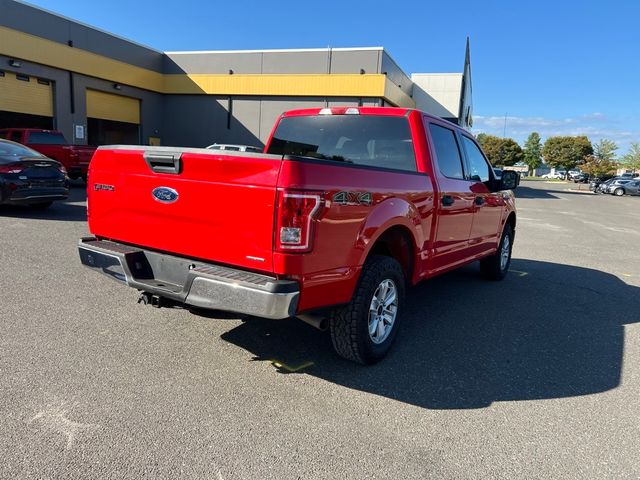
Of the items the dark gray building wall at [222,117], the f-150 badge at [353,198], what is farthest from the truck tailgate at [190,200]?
the dark gray building wall at [222,117]

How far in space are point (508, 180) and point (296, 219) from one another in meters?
4.25

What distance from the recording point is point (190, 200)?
3229mm

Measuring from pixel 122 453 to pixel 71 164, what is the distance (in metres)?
15.9

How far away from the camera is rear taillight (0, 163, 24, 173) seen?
9.31m

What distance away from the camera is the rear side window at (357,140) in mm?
4504

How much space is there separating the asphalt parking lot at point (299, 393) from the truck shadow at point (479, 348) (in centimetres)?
2

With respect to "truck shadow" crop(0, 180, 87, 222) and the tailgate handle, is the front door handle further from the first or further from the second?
"truck shadow" crop(0, 180, 87, 222)

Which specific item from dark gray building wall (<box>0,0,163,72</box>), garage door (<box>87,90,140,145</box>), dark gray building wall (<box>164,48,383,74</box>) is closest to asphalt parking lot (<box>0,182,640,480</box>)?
dark gray building wall (<box>0,0,163,72</box>)

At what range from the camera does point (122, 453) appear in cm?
254

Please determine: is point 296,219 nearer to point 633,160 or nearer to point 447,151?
point 447,151

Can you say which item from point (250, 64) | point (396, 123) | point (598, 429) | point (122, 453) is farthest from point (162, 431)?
point (250, 64)

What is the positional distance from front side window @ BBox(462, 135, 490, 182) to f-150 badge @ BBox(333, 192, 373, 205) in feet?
8.34

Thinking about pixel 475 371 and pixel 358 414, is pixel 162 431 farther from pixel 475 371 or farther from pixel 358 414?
pixel 475 371

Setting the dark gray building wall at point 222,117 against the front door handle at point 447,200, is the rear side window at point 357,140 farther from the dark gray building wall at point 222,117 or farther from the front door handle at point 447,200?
the dark gray building wall at point 222,117
